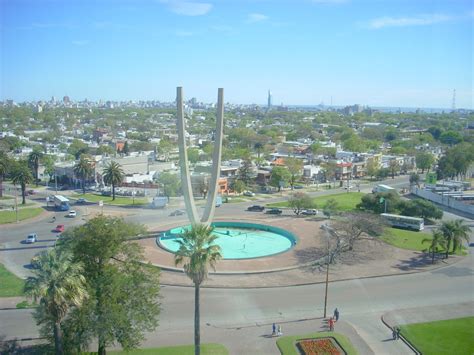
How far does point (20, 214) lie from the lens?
53375mm

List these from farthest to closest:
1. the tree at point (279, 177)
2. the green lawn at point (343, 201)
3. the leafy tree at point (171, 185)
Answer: the tree at point (279, 177) → the leafy tree at point (171, 185) → the green lawn at point (343, 201)

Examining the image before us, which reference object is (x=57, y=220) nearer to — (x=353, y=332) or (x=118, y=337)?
(x=118, y=337)

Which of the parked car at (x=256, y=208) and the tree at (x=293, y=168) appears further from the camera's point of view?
the tree at (x=293, y=168)

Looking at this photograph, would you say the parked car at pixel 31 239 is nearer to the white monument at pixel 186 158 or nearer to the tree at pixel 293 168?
the white monument at pixel 186 158

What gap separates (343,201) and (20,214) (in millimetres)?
43920

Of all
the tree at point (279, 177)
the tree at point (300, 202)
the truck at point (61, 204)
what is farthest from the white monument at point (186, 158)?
the tree at point (279, 177)

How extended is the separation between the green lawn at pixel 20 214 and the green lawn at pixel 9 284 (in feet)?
61.3

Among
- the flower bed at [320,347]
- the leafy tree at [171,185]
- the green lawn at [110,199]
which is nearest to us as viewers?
the flower bed at [320,347]

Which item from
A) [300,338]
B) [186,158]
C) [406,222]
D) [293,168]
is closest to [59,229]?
[186,158]

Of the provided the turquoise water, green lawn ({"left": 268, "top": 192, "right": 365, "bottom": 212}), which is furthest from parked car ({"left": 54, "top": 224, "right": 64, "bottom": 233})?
green lawn ({"left": 268, "top": 192, "right": 365, "bottom": 212})

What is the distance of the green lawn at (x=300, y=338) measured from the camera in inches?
882

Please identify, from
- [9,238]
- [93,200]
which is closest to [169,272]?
[9,238]

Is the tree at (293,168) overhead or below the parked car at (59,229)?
overhead

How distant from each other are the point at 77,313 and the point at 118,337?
2.14m
